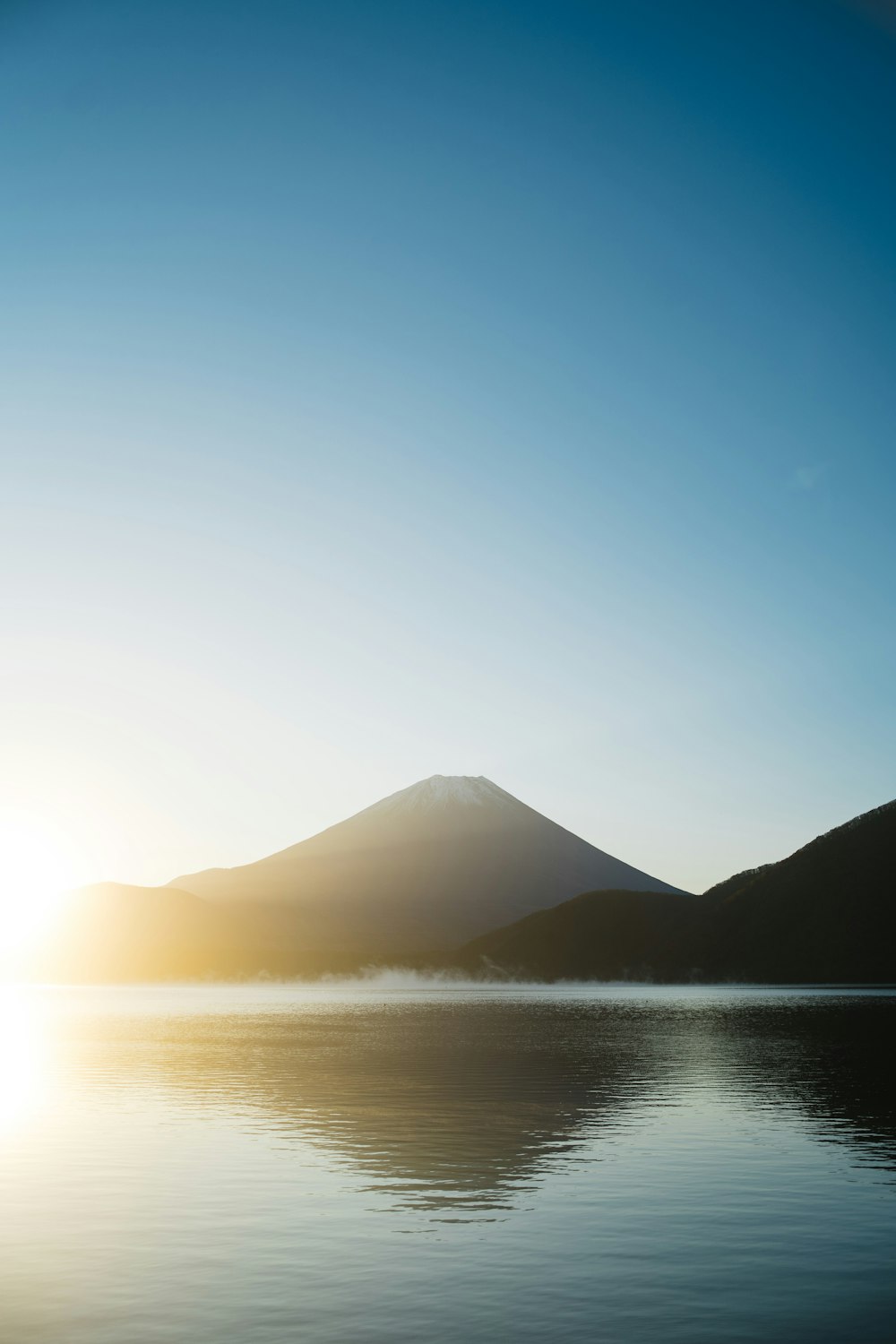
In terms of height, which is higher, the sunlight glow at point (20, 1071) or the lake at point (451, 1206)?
the sunlight glow at point (20, 1071)

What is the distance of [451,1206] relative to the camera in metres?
27.1

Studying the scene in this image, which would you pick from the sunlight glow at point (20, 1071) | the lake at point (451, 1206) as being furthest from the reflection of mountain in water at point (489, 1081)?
the sunlight glow at point (20, 1071)

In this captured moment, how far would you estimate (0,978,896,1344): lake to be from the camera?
61.5ft

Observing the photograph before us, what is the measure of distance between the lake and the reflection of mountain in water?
0.29m

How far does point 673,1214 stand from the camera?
26750mm

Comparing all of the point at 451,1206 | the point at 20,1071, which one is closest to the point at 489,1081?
the point at 20,1071

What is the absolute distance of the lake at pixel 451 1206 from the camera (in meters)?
18.7

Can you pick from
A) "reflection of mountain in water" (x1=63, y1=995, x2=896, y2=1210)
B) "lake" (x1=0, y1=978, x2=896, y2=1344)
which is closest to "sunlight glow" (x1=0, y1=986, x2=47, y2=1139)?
"lake" (x1=0, y1=978, x2=896, y2=1344)

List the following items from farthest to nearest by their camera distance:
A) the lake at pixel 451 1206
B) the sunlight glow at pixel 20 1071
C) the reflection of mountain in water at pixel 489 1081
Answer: the sunlight glow at pixel 20 1071 < the reflection of mountain in water at pixel 489 1081 < the lake at pixel 451 1206

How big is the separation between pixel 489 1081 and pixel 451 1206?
106ft

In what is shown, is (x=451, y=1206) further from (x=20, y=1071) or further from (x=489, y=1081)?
(x=20, y=1071)

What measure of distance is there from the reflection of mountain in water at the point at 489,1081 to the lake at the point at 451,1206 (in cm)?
29

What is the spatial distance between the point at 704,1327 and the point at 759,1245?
253 inches

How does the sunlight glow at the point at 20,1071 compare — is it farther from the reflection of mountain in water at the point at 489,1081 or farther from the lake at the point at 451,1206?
the reflection of mountain in water at the point at 489,1081
